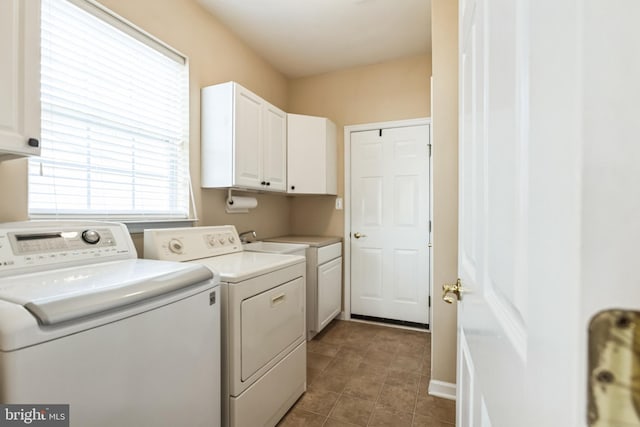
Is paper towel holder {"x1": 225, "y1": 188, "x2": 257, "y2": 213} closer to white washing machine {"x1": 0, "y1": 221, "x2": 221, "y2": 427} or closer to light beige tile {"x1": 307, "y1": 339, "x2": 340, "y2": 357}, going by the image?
white washing machine {"x1": 0, "y1": 221, "x2": 221, "y2": 427}

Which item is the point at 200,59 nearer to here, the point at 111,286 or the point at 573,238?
the point at 111,286

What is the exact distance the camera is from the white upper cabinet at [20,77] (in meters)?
0.97

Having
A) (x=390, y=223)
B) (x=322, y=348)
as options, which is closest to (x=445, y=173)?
(x=390, y=223)

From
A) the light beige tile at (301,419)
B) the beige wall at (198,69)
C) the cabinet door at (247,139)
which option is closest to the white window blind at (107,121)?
the beige wall at (198,69)

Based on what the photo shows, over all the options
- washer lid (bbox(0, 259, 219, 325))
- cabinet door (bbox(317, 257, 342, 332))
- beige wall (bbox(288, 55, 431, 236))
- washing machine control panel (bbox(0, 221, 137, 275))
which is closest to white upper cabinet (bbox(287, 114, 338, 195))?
beige wall (bbox(288, 55, 431, 236))

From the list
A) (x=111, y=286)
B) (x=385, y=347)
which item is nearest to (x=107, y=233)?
(x=111, y=286)

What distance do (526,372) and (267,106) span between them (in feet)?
8.49

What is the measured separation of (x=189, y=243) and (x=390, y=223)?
203 centimetres

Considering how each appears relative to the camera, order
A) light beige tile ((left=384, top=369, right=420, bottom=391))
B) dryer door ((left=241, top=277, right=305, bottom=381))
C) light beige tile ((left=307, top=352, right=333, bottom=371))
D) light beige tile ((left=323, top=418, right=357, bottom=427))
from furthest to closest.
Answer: light beige tile ((left=307, top=352, right=333, bottom=371)) → light beige tile ((left=384, top=369, right=420, bottom=391)) → light beige tile ((left=323, top=418, right=357, bottom=427)) → dryer door ((left=241, top=277, right=305, bottom=381))

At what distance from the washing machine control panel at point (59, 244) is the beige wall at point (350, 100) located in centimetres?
216

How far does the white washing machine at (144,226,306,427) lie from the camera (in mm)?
1347

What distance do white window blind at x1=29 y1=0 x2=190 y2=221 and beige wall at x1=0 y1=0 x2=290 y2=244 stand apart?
69mm

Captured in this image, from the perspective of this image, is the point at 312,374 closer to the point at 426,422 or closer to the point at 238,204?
the point at 426,422

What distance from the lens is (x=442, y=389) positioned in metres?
1.88
